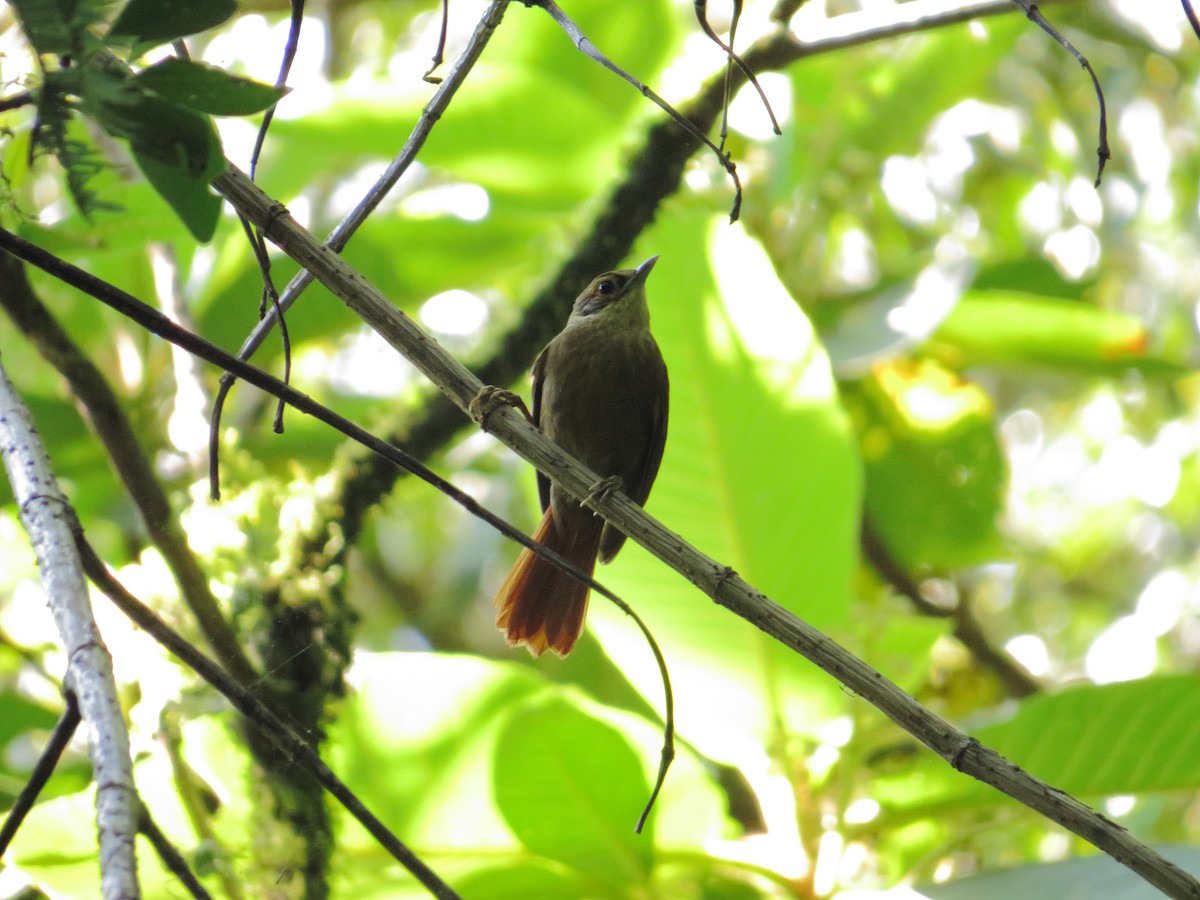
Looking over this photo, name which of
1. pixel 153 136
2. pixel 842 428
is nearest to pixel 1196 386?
pixel 842 428

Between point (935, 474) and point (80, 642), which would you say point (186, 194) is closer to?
point (80, 642)

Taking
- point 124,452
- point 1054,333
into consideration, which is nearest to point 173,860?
point 124,452

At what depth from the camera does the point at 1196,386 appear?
5961 mm

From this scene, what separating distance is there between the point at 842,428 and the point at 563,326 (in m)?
0.77

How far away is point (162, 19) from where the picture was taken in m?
1.17

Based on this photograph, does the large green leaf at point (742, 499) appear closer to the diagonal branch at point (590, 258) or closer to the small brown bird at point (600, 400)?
the diagonal branch at point (590, 258)

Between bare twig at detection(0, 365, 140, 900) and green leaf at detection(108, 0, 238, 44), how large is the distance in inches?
18.8

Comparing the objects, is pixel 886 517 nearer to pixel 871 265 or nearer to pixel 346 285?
pixel 871 265

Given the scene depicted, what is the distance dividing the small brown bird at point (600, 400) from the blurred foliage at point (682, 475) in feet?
0.55

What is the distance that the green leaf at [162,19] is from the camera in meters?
1.16

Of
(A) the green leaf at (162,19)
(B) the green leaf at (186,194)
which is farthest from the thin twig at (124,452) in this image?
(A) the green leaf at (162,19)

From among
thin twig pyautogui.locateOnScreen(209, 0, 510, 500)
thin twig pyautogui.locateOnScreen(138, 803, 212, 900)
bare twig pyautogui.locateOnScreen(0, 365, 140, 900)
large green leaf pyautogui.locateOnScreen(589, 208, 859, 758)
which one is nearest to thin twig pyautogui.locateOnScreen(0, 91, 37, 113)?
bare twig pyautogui.locateOnScreen(0, 365, 140, 900)

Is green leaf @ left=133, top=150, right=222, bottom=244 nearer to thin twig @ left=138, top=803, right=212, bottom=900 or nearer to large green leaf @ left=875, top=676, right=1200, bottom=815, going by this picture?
thin twig @ left=138, top=803, right=212, bottom=900

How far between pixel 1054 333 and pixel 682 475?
1.63 metres
